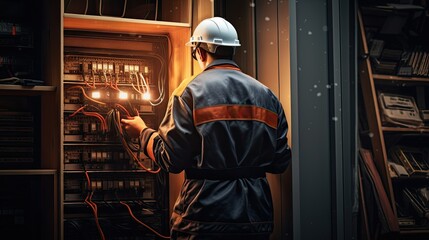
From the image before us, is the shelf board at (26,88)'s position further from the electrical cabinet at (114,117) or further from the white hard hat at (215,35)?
the white hard hat at (215,35)

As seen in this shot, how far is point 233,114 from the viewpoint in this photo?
2402 millimetres

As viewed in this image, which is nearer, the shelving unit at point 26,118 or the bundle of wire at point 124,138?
the shelving unit at point 26,118

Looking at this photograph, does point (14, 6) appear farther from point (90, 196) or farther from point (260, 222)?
point (260, 222)

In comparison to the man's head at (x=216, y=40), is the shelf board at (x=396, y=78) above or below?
below

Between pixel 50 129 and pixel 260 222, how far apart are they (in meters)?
1.20

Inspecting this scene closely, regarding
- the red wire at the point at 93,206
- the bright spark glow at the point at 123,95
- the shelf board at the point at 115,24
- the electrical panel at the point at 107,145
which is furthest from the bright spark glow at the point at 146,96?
the red wire at the point at 93,206

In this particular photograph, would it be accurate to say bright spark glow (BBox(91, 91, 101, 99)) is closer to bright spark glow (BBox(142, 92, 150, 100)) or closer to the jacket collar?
bright spark glow (BBox(142, 92, 150, 100))

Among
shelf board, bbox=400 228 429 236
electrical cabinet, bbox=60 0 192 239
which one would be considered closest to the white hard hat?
electrical cabinet, bbox=60 0 192 239

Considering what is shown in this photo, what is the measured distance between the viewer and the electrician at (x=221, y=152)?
235 cm

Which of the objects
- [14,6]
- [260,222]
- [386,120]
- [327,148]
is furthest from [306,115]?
[14,6]

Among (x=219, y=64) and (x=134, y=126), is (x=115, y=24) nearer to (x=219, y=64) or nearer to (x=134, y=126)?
(x=134, y=126)

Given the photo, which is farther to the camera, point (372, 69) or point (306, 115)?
point (372, 69)

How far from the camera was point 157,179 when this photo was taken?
3.26 metres

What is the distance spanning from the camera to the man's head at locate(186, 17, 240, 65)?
260cm
